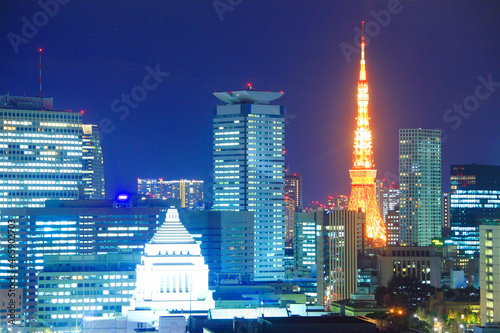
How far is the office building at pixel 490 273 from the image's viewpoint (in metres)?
80.1

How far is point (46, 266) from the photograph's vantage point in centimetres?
12600

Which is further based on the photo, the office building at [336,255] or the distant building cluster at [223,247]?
the office building at [336,255]

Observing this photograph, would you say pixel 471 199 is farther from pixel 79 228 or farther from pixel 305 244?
pixel 79 228

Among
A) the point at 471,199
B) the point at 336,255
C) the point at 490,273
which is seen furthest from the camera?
the point at 471,199

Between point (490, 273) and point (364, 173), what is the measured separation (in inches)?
3499

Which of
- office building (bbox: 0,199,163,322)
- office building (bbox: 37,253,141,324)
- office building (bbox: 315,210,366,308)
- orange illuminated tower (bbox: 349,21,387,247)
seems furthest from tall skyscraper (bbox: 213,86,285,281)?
office building (bbox: 37,253,141,324)

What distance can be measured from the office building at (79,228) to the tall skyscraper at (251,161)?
3119cm

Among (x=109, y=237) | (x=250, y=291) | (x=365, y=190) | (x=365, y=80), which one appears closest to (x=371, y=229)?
(x=365, y=190)

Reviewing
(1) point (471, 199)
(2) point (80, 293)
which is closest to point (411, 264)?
(2) point (80, 293)

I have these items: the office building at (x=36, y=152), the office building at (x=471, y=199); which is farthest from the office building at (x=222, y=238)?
the office building at (x=471, y=199)

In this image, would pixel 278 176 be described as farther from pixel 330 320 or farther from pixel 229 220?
pixel 330 320

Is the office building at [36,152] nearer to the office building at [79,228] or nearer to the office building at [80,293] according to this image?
the office building at [79,228]

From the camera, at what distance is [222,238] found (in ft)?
518

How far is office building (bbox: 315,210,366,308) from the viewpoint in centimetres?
12688
